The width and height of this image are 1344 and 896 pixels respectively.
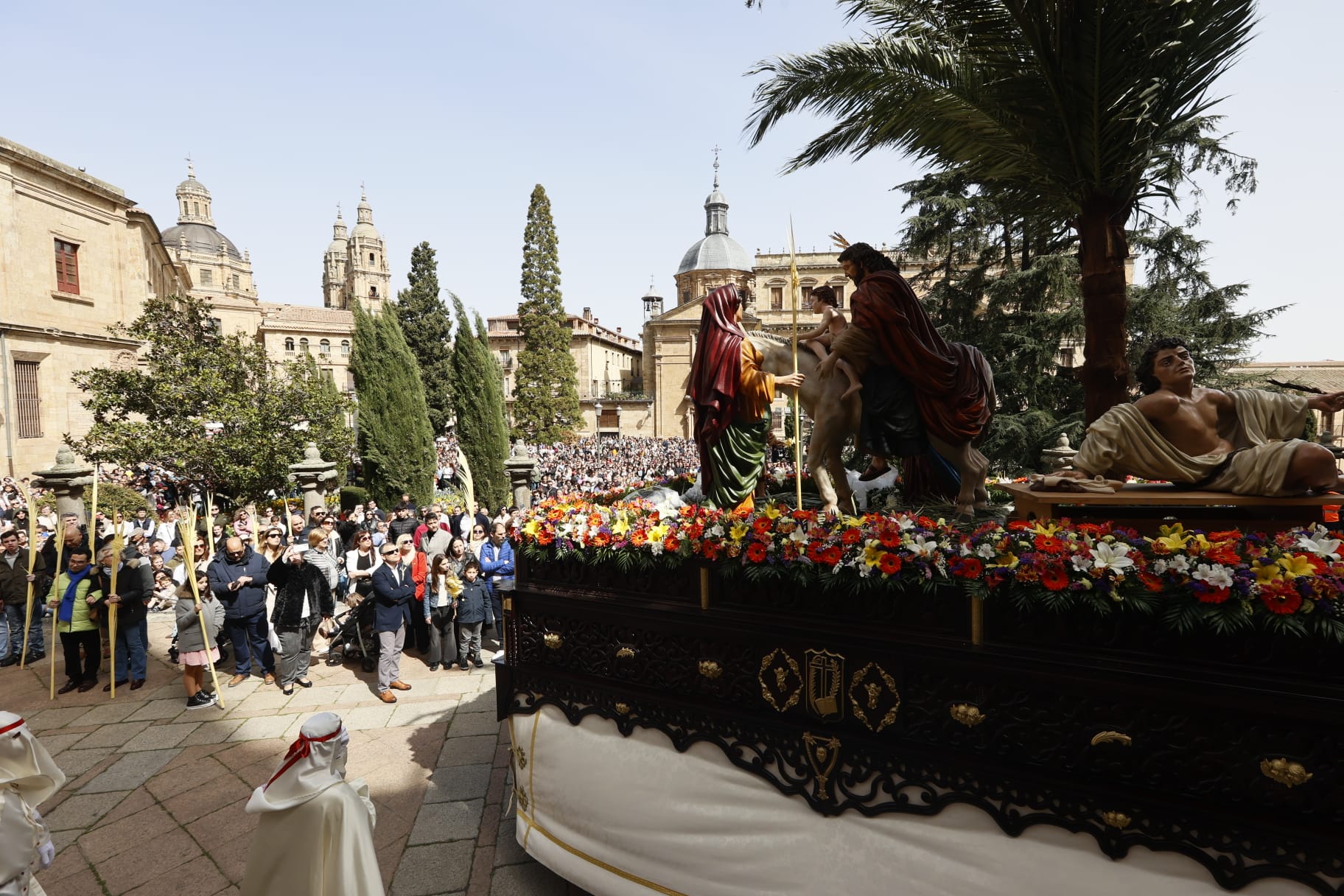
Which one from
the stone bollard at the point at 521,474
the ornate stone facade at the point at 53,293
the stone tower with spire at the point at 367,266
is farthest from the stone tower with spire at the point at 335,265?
the stone bollard at the point at 521,474

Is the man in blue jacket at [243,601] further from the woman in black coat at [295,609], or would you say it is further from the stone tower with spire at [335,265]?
the stone tower with spire at [335,265]

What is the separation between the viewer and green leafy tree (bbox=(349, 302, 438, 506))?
2081 cm

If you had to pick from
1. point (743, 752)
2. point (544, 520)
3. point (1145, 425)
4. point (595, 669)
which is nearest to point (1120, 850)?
point (743, 752)

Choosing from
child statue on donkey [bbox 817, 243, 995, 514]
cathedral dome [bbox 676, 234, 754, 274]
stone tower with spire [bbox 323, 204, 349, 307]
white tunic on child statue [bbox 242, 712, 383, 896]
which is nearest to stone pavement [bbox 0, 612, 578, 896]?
white tunic on child statue [bbox 242, 712, 383, 896]

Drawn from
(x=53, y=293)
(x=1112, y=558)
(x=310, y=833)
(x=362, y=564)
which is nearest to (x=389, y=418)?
(x=53, y=293)

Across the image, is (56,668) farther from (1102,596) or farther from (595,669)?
(1102,596)

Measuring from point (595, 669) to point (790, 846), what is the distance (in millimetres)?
1547

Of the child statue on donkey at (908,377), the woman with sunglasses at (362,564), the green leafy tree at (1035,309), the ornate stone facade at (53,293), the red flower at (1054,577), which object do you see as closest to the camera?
the red flower at (1054,577)

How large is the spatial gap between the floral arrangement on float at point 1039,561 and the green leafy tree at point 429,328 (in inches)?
1438

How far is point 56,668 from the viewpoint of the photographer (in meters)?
8.67

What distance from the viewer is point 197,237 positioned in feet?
244

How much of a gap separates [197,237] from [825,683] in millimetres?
93649

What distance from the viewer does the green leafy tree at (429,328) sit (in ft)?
125

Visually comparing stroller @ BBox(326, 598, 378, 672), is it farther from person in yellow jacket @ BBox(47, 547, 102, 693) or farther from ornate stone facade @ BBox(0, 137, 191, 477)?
ornate stone facade @ BBox(0, 137, 191, 477)
